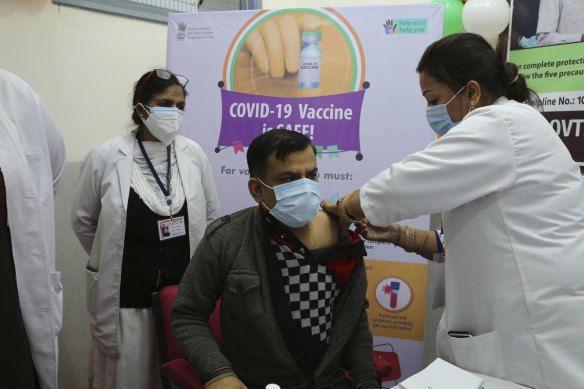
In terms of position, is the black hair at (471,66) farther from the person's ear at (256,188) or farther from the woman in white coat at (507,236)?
the person's ear at (256,188)

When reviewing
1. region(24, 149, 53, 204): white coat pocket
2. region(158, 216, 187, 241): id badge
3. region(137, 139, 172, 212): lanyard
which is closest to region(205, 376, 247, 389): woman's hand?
region(24, 149, 53, 204): white coat pocket

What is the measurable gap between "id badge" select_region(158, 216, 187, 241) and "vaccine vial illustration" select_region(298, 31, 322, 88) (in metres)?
1.18

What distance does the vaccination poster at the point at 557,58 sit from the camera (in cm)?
235

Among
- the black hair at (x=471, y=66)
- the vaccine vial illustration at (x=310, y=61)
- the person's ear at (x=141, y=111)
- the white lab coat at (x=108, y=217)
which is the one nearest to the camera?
the black hair at (x=471, y=66)

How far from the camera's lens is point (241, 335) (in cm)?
143

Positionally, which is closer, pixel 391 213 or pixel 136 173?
pixel 391 213

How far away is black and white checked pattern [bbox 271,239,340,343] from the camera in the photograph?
145 centimetres

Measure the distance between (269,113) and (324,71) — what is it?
435 millimetres

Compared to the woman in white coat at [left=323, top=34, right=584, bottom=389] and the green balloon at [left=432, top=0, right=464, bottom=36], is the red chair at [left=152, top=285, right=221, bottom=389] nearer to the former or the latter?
the woman in white coat at [left=323, top=34, right=584, bottom=389]

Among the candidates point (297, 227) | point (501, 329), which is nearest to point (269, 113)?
point (297, 227)

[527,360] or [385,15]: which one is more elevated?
[385,15]

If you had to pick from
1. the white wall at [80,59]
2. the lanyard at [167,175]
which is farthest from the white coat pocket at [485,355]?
the white wall at [80,59]

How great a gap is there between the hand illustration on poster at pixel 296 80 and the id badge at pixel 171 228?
824mm

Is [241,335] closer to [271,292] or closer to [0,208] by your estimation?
[271,292]
